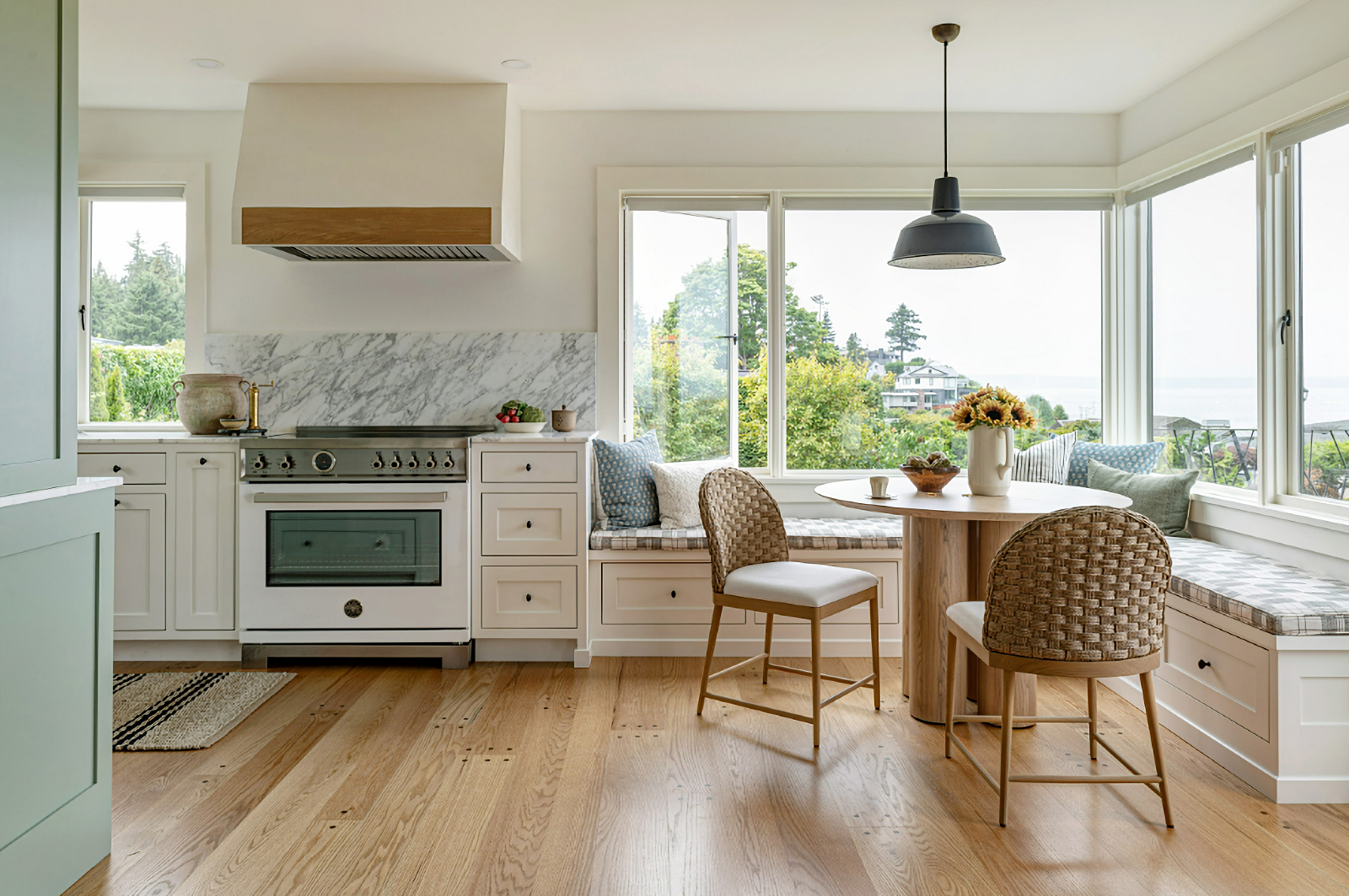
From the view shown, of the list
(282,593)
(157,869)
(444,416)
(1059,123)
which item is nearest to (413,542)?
(282,593)

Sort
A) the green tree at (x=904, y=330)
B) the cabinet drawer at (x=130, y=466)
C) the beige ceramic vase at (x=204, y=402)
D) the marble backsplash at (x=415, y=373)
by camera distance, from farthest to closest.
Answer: the green tree at (x=904, y=330) → the marble backsplash at (x=415, y=373) → the beige ceramic vase at (x=204, y=402) → the cabinet drawer at (x=130, y=466)

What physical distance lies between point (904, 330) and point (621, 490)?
1.67 m

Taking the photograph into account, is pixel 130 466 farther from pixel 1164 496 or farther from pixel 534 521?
pixel 1164 496

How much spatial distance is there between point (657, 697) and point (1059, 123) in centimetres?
339

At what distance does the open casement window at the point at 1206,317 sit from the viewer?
3.33 m

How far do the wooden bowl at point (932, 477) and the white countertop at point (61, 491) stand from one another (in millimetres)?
2392

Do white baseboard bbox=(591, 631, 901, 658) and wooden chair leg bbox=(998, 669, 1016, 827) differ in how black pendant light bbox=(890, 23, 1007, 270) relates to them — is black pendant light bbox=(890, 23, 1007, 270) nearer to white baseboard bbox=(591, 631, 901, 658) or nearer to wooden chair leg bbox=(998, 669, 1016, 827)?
wooden chair leg bbox=(998, 669, 1016, 827)

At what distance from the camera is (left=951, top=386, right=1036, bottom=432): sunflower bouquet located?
2.79m

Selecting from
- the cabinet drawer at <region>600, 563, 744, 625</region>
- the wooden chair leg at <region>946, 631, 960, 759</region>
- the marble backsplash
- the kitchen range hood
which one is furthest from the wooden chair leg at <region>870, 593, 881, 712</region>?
the kitchen range hood

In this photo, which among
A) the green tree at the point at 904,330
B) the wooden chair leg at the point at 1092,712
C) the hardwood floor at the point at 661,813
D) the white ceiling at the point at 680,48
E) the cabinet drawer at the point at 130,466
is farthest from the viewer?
the green tree at the point at 904,330

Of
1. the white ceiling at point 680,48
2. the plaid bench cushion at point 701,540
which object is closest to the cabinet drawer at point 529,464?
the plaid bench cushion at point 701,540

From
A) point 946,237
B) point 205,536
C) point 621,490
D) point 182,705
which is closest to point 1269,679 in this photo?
point 946,237

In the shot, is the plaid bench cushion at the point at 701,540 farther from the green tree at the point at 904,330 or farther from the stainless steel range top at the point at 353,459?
the green tree at the point at 904,330

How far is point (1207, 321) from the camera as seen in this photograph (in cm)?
357
